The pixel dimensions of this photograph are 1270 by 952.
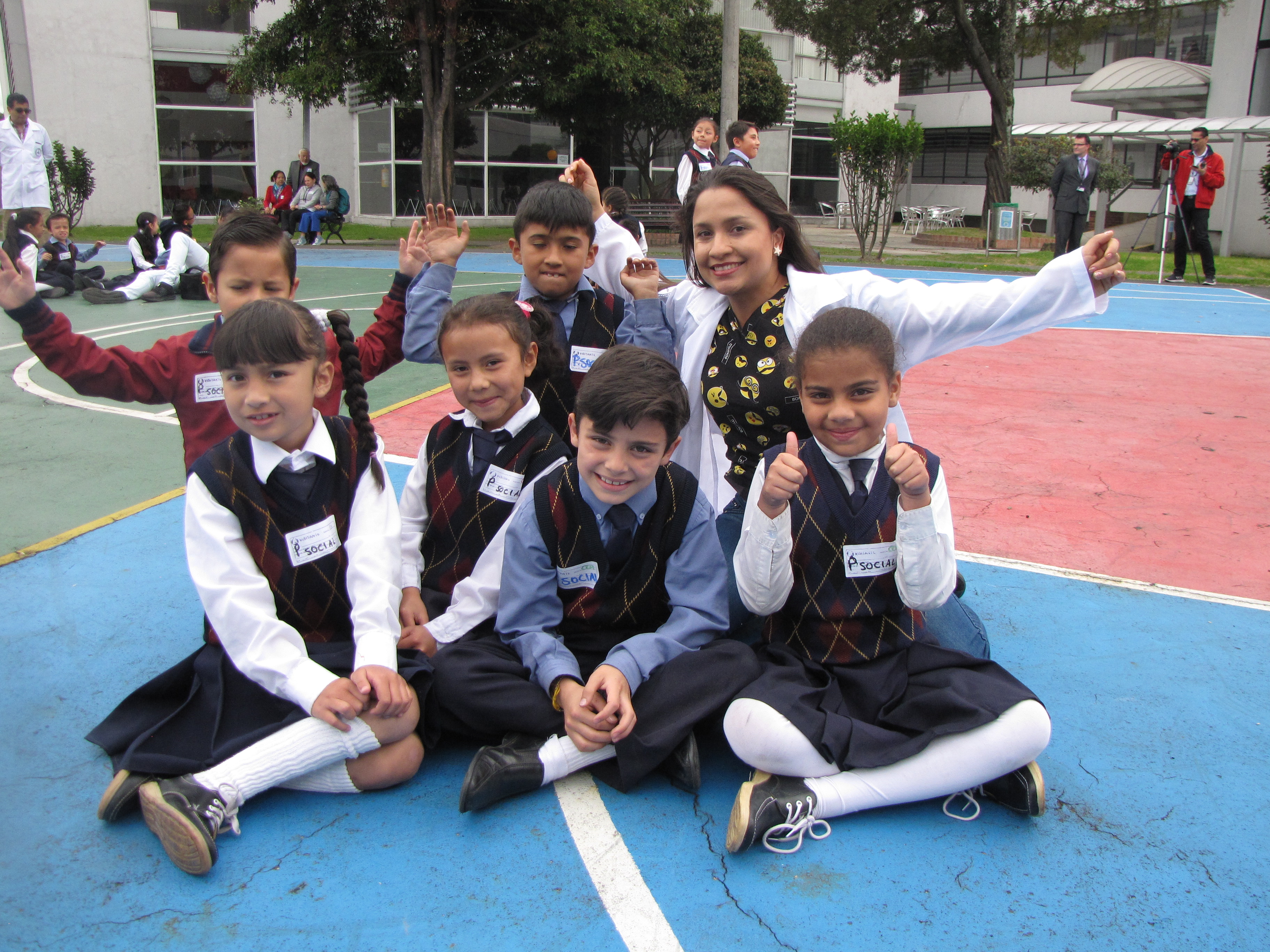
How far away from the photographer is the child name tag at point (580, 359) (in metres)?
3.14

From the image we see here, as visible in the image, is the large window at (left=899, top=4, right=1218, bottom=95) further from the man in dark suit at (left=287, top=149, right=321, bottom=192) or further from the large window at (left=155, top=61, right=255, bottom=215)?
the large window at (left=155, top=61, right=255, bottom=215)

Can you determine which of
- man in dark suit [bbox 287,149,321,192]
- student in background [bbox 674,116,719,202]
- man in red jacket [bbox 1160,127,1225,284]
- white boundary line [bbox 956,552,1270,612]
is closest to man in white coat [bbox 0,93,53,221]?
man in dark suit [bbox 287,149,321,192]

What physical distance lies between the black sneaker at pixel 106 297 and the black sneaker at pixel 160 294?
8.3 inches

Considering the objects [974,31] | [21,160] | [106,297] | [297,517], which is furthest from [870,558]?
[974,31]

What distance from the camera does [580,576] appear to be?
2.43 meters

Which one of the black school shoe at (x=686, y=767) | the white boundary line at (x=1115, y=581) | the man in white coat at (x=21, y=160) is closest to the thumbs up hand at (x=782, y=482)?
the black school shoe at (x=686, y=767)

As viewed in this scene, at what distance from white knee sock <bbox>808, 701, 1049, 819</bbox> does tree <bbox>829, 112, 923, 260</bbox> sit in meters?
13.8

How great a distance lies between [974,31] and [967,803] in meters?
20.6

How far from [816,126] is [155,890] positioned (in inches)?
1145

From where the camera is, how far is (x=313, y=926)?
1.84 m

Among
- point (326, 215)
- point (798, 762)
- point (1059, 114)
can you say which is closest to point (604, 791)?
point (798, 762)

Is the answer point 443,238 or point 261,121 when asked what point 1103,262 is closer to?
point 443,238

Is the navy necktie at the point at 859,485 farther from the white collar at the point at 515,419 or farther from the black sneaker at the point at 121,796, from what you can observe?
the black sneaker at the point at 121,796

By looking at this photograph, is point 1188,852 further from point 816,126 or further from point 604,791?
point 816,126
